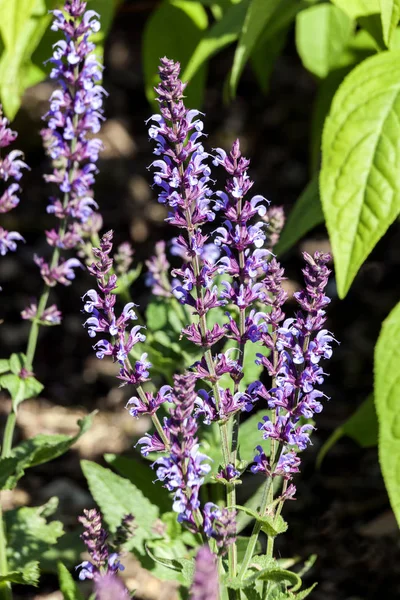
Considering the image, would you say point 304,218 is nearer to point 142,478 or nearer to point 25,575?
point 142,478

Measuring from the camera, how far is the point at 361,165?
6.11 feet

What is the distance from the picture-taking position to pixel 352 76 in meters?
2.01

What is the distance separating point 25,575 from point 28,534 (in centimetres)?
35

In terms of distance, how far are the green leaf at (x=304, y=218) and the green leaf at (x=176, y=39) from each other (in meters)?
0.90

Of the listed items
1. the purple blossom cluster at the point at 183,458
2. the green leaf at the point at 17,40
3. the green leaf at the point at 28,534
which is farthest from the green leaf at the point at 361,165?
the green leaf at the point at 28,534

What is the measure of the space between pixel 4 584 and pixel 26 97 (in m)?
3.70

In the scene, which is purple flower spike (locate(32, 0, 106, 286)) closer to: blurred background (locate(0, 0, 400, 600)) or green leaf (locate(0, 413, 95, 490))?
green leaf (locate(0, 413, 95, 490))

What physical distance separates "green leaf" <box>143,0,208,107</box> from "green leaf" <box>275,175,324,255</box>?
2.96ft

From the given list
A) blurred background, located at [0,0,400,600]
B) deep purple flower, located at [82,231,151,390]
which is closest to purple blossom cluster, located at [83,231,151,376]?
deep purple flower, located at [82,231,151,390]

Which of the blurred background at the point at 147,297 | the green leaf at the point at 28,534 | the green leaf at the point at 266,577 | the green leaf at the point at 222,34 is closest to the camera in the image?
the green leaf at the point at 266,577

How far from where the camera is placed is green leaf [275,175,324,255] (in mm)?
2347

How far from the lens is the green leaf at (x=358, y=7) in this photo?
2113 millimetres

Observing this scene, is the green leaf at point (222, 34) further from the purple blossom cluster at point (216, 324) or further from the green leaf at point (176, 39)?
the purple blossom cluster at point (216, 324)

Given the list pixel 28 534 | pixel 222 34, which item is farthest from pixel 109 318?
pixel 222 34
